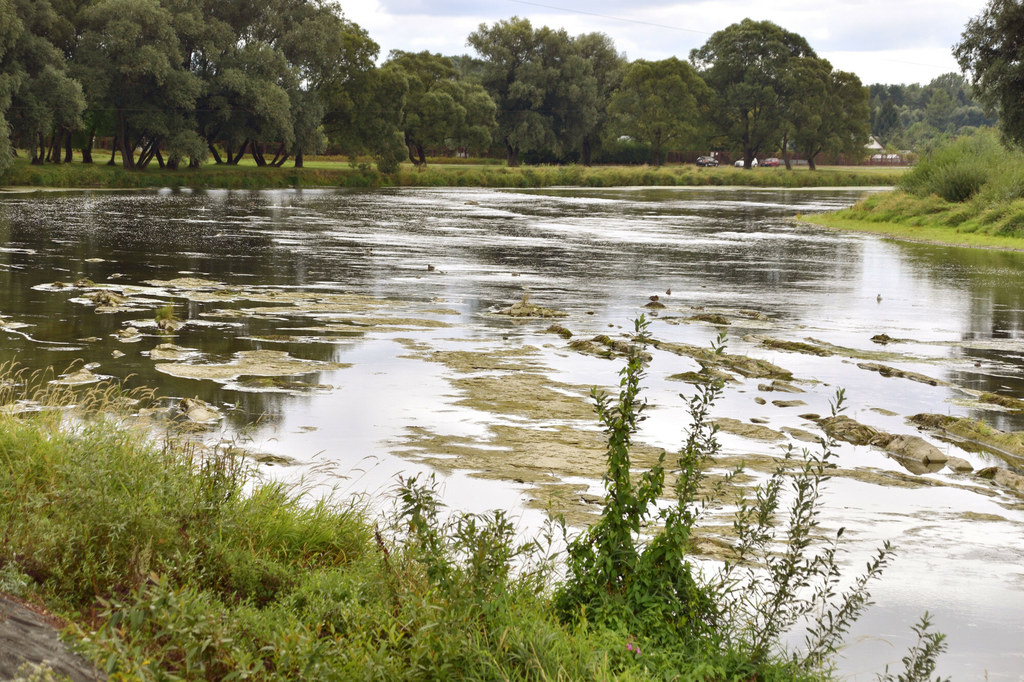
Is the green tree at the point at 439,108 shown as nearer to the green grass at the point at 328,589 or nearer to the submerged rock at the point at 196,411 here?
the submerged rock at the point at 196,411

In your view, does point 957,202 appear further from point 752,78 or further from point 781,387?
point 752,78

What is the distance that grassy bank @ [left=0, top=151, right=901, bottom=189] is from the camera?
207 feet

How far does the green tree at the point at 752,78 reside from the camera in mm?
111562

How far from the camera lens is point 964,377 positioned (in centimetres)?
1448

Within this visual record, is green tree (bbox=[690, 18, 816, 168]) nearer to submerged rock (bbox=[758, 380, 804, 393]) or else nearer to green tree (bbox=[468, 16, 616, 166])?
green tree (bbox=[468, 16, 616, 166])

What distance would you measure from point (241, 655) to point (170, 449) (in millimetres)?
3183

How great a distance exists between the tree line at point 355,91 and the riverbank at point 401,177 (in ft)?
5.63

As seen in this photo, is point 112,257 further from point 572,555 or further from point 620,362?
point 572,555

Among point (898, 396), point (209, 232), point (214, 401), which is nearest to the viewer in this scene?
point (214, 401)

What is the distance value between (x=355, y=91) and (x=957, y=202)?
5522 cm

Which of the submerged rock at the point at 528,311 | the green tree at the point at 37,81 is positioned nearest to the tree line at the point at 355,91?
the green tree at the point at 37,81

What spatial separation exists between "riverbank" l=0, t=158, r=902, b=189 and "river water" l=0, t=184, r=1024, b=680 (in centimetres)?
2640

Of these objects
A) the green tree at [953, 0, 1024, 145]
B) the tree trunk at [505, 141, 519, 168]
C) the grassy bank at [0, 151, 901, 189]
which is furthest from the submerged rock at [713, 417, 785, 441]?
the tree trunk at [505, 141, 519, 168]

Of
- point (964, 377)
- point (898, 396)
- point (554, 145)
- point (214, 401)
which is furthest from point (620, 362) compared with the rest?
point (554, 145)
